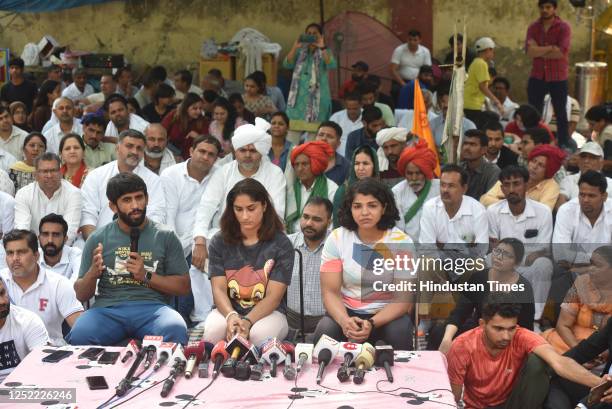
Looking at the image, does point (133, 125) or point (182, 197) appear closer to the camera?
point (182, 197)

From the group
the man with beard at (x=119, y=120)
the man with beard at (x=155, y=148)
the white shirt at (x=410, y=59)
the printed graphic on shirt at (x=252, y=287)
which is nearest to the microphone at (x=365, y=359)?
the printed graphic on shirt at (x=252, y=287)

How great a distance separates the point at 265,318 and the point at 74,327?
3.23 feet

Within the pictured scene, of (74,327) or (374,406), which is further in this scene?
(74,327)

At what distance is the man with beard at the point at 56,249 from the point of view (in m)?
6.45

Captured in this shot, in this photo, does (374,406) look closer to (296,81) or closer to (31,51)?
(296,81)

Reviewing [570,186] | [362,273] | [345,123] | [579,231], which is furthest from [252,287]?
[345,123]

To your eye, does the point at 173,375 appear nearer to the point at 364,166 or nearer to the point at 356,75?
the point at 364,166

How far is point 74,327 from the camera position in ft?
17.9

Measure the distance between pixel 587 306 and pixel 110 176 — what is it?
136 inches

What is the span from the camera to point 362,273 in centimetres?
558

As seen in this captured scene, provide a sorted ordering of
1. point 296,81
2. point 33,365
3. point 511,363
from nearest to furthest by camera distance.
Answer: point 33,365, point 511,363, point 296,81

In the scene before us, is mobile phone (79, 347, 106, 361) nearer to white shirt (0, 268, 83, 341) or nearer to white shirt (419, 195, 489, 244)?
white shirt (0, 268, 83, 341)

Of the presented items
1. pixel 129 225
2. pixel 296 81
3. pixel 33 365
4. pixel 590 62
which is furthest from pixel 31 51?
pixel 33 365

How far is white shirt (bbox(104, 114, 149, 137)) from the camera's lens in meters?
9.15
